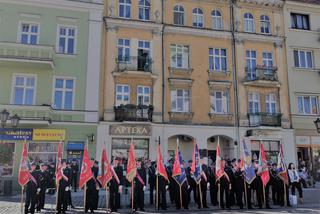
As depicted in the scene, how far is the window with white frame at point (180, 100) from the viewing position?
2289cm

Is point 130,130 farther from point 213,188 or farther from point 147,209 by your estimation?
point 147,209

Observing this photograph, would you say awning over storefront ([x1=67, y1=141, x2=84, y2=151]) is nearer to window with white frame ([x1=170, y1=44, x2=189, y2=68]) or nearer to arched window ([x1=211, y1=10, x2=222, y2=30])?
window with white frame ([x1=170, y1=44, x2=189, y2=68])

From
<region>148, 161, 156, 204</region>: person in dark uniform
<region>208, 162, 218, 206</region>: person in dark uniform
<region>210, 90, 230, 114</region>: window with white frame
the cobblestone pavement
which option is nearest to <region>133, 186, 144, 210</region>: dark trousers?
the cobblestone pavement

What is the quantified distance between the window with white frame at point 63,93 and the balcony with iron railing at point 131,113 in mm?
2995

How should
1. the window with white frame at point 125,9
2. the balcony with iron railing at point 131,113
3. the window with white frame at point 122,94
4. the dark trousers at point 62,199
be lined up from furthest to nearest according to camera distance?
1. the window with white frame at point 125,9
2. the window with white frame at point 122,94
3. the balcony with iron railing at point 131,113
4. the dark trousers at point 62,199

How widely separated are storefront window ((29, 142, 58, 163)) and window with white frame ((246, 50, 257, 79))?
15.1 m

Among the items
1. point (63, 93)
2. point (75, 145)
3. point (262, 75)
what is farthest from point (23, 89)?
point (262, 75)

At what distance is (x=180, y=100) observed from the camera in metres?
23.1

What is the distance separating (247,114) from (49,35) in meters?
14.9

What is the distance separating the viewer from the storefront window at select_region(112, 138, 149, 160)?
2117 cm

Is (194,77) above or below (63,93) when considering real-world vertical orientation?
above

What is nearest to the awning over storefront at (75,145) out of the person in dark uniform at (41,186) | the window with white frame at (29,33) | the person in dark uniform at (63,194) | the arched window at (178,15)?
the window with white frame at (29,33)

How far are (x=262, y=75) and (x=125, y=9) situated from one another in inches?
448

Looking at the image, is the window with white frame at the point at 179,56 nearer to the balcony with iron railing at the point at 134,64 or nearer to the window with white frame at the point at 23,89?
the balcony with iron railing at the point at 134,64
